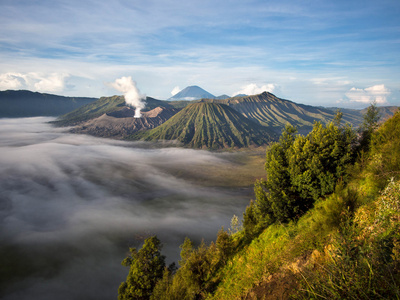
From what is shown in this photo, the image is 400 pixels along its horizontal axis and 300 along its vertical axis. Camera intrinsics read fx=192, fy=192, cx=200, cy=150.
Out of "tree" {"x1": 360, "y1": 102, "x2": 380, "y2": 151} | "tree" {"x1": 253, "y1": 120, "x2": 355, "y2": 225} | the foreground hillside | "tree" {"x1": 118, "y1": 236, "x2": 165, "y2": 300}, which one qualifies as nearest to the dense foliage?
"tree" {"x1": 253, "y1": 120, "x2": 355, "y2": 225}

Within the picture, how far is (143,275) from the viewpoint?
95.1ft

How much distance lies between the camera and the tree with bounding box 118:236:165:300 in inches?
1121

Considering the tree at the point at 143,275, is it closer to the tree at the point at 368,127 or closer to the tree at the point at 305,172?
the tree at the point at 305,172

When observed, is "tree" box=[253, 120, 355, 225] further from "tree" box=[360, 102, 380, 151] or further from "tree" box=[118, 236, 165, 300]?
"tree" box=[118, 236, 165, 300]

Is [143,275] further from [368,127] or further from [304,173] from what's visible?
[368,127]

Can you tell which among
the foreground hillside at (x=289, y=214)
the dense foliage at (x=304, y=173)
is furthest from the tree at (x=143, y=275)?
the dense foliage at (x=304, y=173)

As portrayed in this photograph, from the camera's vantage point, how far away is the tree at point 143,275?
28469 mm

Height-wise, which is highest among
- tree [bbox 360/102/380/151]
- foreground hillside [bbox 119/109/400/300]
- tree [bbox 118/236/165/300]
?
tree [bbox 360/102/380/151]

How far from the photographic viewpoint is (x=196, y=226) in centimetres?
8131

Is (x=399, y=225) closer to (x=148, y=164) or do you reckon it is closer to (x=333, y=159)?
(x=333, y=159)

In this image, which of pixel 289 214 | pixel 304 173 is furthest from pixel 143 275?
pixel 304 173

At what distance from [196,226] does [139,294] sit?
55.0 meters

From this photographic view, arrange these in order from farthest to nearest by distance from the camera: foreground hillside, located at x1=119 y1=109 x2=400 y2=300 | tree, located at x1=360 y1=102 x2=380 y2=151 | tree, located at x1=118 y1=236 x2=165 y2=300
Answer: tree, located at x1=118 y1=236 x2=165 y2=300 → tree, located at x1=360 y1=102 x2=380 y2=151 → foreground hillside, located at x1=119 y1=109 x2=400 y2=300

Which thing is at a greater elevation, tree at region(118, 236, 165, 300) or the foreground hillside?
the foreground hillside
